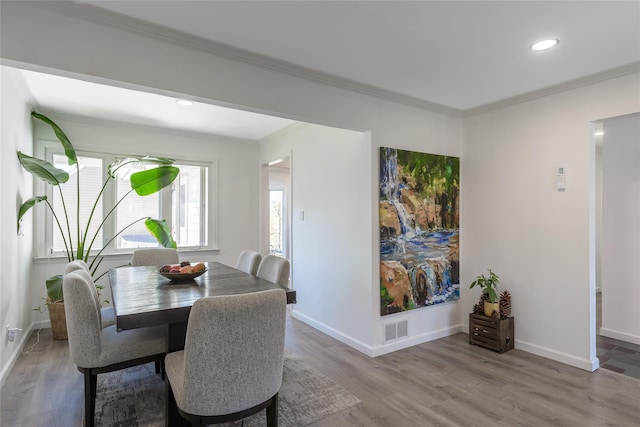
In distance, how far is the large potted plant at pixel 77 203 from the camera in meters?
3.23

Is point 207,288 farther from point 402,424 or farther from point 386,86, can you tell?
point 386,86

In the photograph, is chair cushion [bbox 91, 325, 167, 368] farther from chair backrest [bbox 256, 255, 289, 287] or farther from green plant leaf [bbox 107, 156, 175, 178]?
green plant leaf [bbox 107, 156, 175, 178]

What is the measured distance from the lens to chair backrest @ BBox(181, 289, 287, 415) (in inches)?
56.7

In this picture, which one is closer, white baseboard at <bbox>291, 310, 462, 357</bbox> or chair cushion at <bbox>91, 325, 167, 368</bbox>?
chair cushion at <bbox>91, 325, 167, 368</bbox>

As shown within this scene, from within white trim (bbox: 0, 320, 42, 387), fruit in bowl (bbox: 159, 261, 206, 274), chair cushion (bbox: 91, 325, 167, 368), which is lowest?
white trim (bbox: 0, 320, 42, 387)

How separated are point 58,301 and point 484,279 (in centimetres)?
434


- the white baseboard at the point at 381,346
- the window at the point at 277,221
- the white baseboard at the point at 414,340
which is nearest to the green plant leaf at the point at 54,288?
the white baseboard at the point at 381,346

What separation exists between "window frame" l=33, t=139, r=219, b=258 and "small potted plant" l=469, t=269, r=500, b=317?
348 cm

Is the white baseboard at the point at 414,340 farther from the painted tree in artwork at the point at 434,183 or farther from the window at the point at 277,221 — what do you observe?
the window at the point at 277,221

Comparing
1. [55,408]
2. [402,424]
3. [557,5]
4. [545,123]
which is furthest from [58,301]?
[545,123]

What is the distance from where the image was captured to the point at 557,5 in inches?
73.5

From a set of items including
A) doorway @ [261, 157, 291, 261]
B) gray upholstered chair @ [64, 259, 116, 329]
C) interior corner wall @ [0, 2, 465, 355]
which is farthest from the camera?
doorway @ [261, 157, 291, 261]

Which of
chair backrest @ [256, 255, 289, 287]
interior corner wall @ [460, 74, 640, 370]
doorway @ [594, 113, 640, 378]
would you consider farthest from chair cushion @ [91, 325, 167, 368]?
doorway @ [594, 113, 640, 378]

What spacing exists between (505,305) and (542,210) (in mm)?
990
